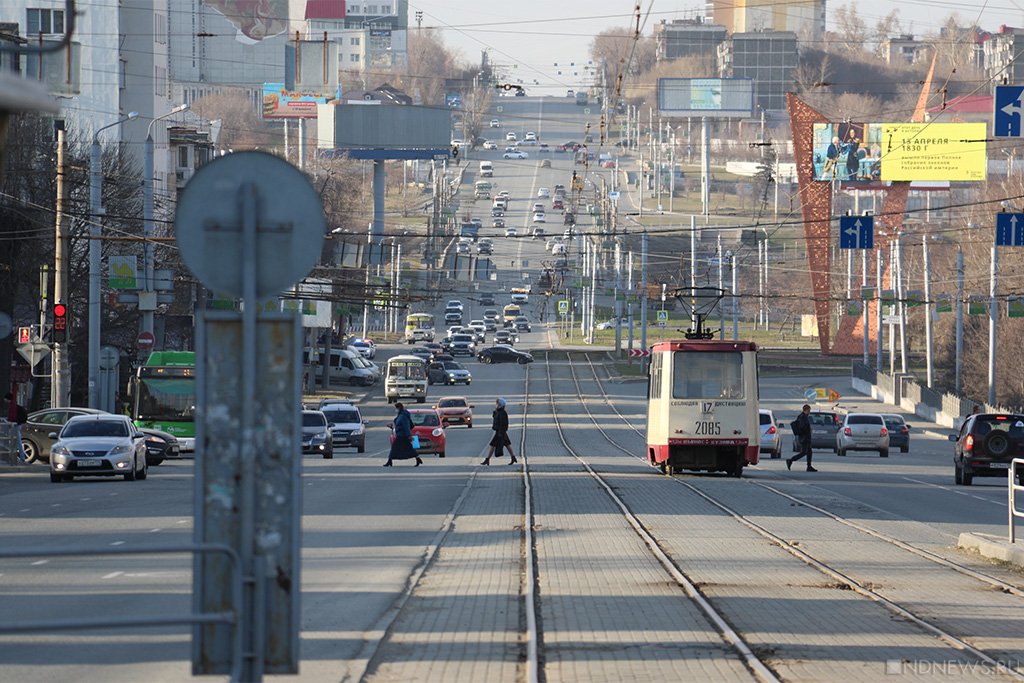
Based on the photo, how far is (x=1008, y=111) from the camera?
2773 cm

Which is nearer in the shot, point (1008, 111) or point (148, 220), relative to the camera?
point (1008, 111)

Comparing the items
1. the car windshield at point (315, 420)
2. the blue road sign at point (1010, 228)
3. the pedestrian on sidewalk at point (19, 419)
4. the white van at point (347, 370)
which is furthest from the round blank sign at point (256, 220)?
the white van at point (347, 370)

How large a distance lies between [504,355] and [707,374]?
65.3 m

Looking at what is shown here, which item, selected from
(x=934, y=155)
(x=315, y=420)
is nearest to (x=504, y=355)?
(x=934, y=155)

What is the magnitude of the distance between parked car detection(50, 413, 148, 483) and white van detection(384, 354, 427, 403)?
133ft

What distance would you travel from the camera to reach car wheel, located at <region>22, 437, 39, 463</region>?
3775 cm

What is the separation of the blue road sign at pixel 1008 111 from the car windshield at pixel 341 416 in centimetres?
2392

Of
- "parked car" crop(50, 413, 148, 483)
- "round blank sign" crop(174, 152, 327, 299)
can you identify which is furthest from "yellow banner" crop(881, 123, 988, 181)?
"round blank sign" crop(174, 152, 327, 299)

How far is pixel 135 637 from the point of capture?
11594 millimetres

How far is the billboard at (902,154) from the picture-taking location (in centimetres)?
8569

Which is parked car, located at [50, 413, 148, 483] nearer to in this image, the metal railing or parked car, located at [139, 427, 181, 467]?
parked car, located at [139, 427, 181, 467]

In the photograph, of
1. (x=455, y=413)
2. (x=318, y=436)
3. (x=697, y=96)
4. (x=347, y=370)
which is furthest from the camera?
(x=697, y=96)

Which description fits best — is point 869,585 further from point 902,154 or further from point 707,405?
point 902,154

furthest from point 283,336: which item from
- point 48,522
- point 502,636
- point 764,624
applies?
point 48,522
